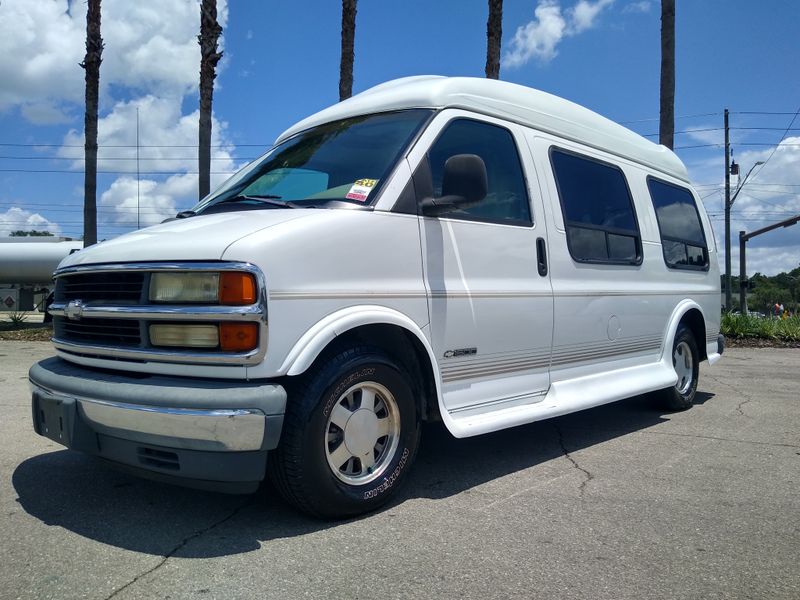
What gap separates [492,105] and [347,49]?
34.1 ft

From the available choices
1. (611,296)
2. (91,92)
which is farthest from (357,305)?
(91,92)

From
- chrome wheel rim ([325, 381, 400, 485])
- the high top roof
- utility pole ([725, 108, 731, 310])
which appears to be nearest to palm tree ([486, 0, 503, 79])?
the high top roof

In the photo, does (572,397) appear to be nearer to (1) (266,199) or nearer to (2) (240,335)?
(1) (266,199)

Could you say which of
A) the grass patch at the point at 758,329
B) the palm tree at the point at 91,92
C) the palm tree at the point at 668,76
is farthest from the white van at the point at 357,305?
the palm tree at the point at 91,92

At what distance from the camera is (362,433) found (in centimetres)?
354

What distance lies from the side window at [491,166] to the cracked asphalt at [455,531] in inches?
64.3

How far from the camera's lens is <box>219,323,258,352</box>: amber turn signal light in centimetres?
308

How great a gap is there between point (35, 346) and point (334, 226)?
35.8 feet

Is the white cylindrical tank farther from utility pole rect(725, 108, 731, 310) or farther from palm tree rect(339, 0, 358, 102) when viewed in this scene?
utility pole rect(725, 108, 731, 310)

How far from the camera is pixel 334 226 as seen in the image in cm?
344

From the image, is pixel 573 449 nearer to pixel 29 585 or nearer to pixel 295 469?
pixel 295 469

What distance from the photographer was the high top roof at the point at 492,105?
4.27 meters

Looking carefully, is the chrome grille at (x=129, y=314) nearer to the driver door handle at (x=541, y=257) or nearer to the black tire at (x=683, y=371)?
the driver door handle at (x=541, y=257)

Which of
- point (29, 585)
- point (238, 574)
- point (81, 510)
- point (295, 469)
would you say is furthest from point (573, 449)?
point (29, 585)
